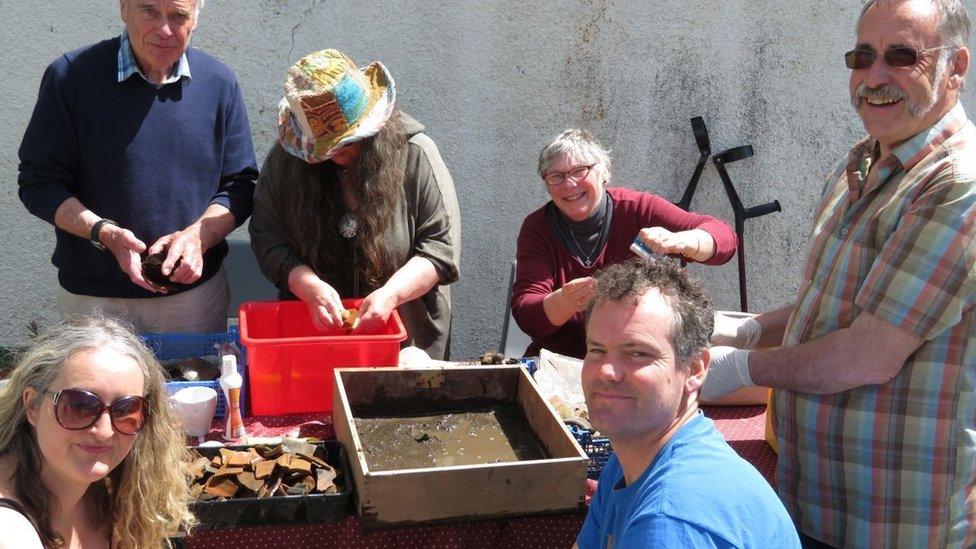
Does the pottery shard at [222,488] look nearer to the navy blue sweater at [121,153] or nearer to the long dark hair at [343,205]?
the long dark hair at [343,205]

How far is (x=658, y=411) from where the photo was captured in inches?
66.1

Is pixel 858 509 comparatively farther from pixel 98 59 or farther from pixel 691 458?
pixel 98 59

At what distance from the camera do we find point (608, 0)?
4.24 metres

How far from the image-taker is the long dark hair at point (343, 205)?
292 cm

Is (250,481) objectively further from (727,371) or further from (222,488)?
(727,371)

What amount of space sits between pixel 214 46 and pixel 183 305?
4.98ft

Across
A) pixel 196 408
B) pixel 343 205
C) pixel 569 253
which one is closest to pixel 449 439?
pixel 196 408

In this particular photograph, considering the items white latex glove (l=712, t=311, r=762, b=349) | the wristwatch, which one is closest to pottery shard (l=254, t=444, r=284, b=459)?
the wristwatch

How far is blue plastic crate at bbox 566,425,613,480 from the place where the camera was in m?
2.25

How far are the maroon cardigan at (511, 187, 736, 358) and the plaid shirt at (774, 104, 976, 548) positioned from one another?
1.12m

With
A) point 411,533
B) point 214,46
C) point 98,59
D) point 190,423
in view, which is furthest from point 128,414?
point 214,46

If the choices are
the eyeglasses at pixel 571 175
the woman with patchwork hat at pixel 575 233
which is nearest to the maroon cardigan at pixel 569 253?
the woman with patchwork hat at pixel 575 233

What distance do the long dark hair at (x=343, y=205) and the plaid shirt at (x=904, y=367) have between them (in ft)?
4.80

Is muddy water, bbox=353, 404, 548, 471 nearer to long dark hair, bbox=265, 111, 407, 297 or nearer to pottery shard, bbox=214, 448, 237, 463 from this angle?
pottery shard, bbox=214, 448, 237, 463
